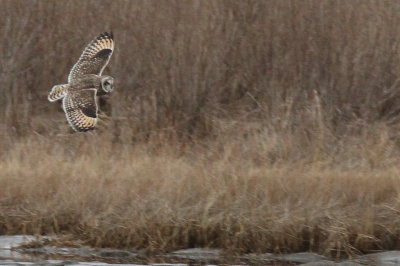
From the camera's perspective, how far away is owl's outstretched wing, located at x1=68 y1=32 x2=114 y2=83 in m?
10.6

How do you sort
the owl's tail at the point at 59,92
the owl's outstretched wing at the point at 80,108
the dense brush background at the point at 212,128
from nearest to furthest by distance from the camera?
1. the dense brush background at the point at 212,128
2. the owl's outstretched wing at the point at 80,108
3. the owl's tail at the point at 59,92

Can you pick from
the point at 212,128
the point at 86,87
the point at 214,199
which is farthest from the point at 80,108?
the point at 214,199

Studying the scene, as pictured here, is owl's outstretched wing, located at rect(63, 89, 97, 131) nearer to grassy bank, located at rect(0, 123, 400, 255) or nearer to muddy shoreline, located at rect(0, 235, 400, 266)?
grassy bank, located at rect(0, 123, 400, 255)

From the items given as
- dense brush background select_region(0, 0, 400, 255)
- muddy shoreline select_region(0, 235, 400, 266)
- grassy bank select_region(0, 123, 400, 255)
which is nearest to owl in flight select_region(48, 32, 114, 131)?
dense brush background select_region(0, 0, 400, 255)

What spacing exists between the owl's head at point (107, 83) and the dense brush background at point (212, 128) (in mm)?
427

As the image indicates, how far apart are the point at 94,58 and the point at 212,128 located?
1.57 meters

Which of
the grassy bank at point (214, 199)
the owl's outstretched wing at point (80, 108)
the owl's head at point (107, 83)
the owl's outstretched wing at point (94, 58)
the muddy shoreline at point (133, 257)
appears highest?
the owl's outstretched wing at point (94, 58)

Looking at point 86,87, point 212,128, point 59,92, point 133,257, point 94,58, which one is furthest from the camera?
point 212,128

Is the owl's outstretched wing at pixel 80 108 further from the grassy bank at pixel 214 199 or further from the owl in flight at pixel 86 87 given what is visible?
the grassy bank at pixel 214 199

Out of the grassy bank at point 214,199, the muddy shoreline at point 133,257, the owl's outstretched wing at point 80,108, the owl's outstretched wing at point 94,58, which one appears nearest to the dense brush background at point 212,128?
the grassy bank at point 214,199

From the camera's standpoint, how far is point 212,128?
37.1ft

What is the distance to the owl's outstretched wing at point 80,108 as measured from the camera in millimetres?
10430

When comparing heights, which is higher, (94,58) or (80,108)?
(94,58)

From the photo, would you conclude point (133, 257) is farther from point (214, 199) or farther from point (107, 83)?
point (107, 83)
